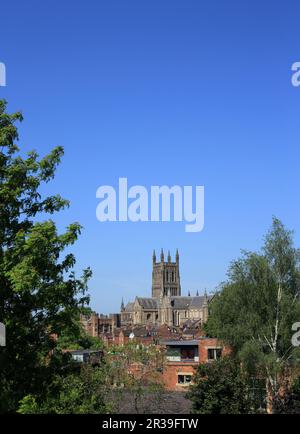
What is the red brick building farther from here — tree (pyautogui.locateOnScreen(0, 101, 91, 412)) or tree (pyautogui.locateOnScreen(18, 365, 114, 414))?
tree (pyautogui.locateOnScreen(0, 101, 91, 412))

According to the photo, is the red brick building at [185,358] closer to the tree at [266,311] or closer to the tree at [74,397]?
the tree at [266,311]

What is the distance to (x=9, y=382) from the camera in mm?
16203

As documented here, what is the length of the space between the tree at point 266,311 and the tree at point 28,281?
25912 mm

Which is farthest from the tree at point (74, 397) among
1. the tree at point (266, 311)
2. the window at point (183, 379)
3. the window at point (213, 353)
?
the window at point (183, 379)

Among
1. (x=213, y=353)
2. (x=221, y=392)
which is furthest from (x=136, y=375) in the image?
(x=213, y=353)

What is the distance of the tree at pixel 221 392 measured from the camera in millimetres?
34906

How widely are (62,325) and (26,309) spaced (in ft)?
4.28

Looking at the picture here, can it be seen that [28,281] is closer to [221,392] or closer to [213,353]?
[221,392]

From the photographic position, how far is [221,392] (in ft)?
116

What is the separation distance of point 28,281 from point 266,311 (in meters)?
30.5

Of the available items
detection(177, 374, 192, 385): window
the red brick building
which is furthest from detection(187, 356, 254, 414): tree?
detection(177, 374, 192, 385): window

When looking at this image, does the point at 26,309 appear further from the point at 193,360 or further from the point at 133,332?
the point at 133,332
